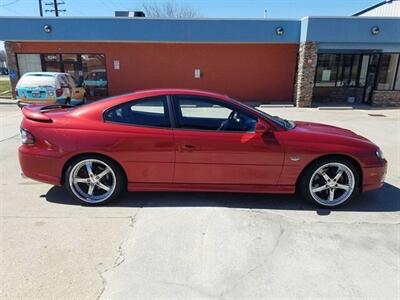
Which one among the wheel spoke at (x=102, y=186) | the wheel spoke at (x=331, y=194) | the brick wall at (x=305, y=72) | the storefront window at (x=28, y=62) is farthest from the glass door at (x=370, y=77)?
the storefront window at (x=28, y=62)

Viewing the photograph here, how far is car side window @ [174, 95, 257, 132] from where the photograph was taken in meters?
3.95

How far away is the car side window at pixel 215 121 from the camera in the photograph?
3949mm

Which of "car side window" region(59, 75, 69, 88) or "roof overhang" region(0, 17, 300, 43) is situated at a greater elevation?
"roof overhang" region(0, 17, 300, 43)

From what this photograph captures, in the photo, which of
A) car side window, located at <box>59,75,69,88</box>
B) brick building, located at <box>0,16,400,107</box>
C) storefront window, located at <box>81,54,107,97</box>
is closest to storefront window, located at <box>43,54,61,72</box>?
brick building, located at <box>0,16,400,107</box>

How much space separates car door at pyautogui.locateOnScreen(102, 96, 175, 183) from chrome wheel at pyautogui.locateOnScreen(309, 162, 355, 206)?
1886 millimetres

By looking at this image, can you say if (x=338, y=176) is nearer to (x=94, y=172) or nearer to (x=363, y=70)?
(x=94, y=172)

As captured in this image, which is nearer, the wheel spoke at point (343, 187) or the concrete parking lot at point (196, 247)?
the concrete parking lot at point (196, 247)

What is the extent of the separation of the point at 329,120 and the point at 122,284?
1071cm

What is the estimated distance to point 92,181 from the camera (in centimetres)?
399

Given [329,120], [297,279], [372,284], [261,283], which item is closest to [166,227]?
[261,283]

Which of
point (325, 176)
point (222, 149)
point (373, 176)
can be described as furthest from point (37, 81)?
Result: point (373, 176)

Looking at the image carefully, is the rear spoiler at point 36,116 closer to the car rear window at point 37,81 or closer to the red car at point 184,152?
the red car at point 184,152

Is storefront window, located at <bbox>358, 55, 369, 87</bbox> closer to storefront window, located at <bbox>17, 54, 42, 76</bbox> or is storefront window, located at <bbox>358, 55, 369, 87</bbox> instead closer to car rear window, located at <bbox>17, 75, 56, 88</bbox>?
car rear window, located at <bbox>17, 75, 56, 88</bbox>

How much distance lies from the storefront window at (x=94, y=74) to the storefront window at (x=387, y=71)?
14349 millimetres
